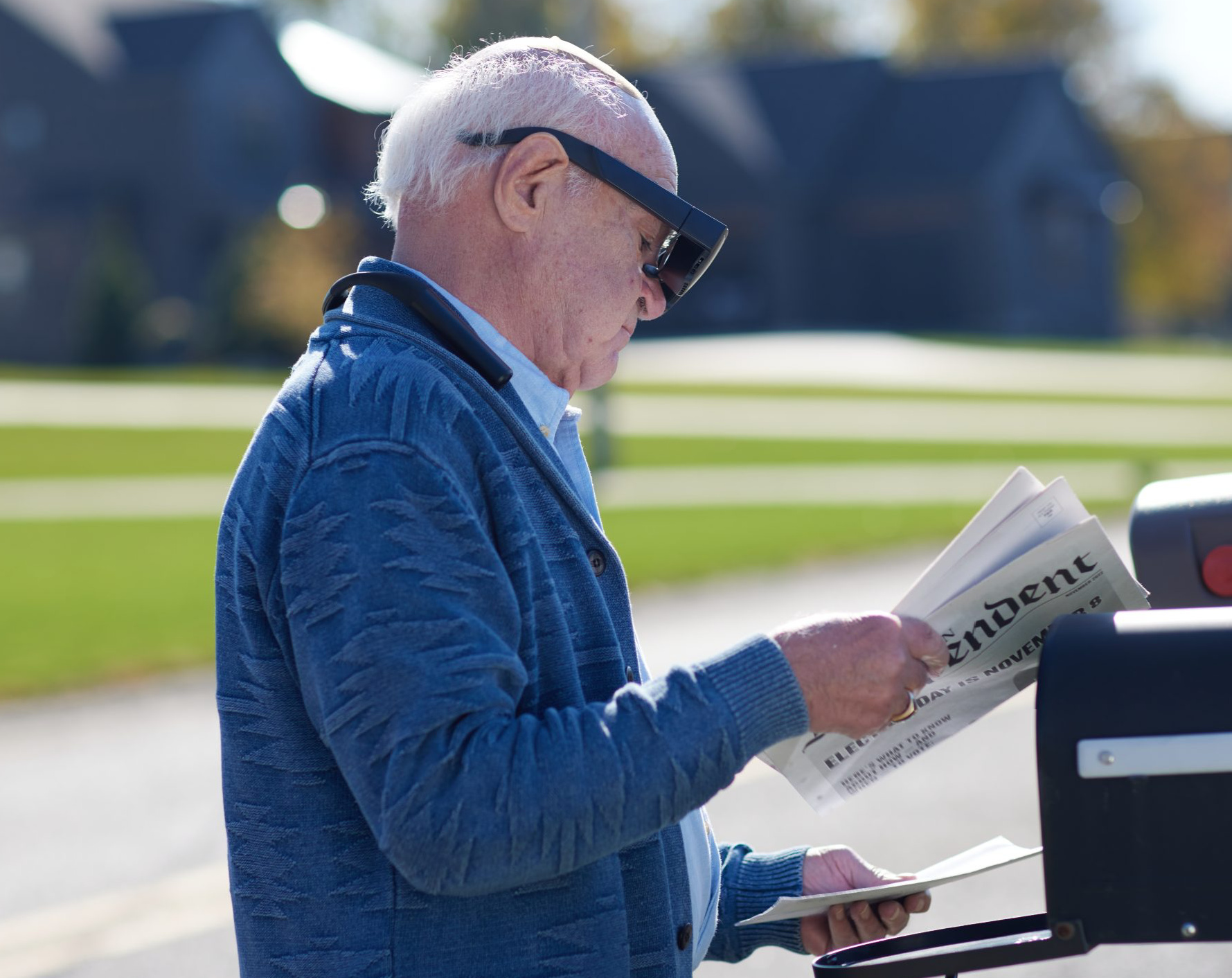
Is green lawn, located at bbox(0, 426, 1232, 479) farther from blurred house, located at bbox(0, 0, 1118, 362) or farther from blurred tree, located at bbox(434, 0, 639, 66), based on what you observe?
blurred tree, located at bbox(434, 0, 639, 66)

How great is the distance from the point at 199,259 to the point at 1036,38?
126 ft

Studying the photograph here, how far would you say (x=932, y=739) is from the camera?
2121mm

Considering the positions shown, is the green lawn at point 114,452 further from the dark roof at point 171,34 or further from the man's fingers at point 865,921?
the dark roof at point 171,34

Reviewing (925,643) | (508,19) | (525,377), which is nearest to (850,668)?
→ (925,643)

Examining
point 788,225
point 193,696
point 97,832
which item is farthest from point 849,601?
point 788,225

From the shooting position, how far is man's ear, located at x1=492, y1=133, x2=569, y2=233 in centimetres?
189

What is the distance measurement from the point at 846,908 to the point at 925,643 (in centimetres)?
57

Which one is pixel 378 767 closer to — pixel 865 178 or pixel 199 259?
pixel 199 259

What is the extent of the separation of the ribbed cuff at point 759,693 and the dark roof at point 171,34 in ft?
140

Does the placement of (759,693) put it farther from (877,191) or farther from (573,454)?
(877,191)

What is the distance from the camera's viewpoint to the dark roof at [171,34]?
138 ft

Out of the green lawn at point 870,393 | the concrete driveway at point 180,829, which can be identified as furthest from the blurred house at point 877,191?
the concrete driveway at point 180,829

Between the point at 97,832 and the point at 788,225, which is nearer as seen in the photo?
the point at 97,832

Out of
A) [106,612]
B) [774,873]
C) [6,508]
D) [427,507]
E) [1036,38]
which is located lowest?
[774,873]
